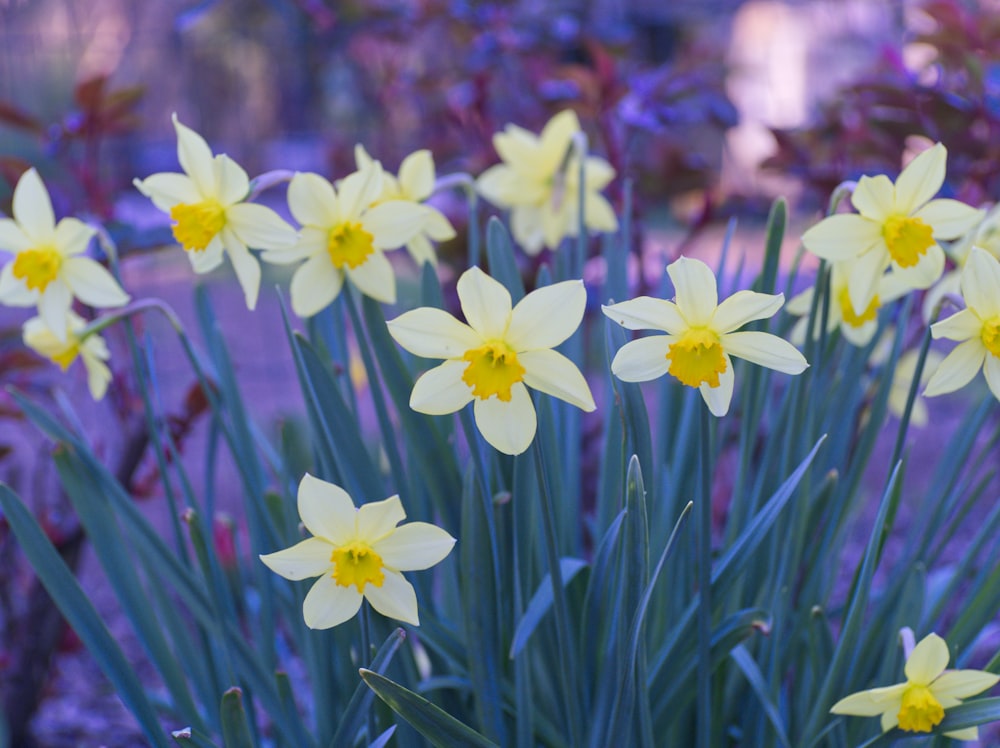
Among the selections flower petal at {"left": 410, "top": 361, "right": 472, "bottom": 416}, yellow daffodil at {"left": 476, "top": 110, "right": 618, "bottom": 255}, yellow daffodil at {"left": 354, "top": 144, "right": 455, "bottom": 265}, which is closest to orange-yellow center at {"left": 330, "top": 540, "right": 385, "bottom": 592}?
flower petal at {"left": 410, "top": 361, "right": 472, "bottom": 416}

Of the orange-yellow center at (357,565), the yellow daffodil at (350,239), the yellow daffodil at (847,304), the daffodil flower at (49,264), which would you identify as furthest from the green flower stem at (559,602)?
the daffodil flower at (49,264)

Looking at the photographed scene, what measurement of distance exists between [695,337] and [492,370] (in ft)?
0.54

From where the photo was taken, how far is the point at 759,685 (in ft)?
3.12

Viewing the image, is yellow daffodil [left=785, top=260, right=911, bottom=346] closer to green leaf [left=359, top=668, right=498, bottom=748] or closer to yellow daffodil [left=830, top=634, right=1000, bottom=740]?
yellow daffodil [left=830, top=634, right=1000, bottom=740]

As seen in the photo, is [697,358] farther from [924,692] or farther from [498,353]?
[924,692]

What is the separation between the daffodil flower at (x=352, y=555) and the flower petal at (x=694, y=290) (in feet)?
0.88

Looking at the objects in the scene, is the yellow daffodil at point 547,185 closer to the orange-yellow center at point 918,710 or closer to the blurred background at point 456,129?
the blurred background at point 456,129

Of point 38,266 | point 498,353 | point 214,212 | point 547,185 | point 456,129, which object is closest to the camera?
point 498,353

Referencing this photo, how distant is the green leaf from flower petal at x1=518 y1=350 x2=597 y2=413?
0.27 metres

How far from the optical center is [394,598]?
79 centimetres

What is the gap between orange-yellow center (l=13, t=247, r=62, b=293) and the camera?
40.1 inches

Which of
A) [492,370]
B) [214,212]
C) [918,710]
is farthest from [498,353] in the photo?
[918,710]

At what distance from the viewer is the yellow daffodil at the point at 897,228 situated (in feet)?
2.85

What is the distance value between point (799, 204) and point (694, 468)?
138 cm
